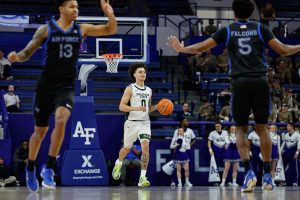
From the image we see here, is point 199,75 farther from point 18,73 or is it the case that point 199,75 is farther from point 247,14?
point 247,14

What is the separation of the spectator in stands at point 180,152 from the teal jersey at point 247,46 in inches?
419

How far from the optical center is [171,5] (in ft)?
99.5

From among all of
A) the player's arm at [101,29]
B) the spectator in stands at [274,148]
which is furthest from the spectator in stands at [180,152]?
the player's arm at [101,29]

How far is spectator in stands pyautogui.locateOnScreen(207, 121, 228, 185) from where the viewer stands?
20641 mm

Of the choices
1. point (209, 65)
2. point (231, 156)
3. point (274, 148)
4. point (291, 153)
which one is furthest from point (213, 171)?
point (209, 65)

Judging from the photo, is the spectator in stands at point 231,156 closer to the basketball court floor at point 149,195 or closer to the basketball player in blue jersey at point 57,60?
the basketball court floor at point 149,195

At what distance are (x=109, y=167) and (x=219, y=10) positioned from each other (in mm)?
13735

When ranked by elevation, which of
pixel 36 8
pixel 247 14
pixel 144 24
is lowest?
pixel 247 14

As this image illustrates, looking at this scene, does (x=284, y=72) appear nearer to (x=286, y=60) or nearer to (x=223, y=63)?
(x=286, y=60)

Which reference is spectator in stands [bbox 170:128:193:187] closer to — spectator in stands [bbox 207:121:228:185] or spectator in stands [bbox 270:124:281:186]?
spectator in stands [bbox 207:121:228:185]

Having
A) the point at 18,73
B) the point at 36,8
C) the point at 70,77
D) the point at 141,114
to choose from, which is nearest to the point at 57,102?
the point at 70,77

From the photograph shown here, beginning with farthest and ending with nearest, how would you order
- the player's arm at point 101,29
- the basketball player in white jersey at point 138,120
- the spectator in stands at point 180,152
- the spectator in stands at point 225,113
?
1. the spectator in stands at point 225,113
2. the spectator in stands at point 180,152
3. the basketball player in white jersey at point 138,120
4. the player's arm at point 101,29

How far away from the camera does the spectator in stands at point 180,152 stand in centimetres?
2008

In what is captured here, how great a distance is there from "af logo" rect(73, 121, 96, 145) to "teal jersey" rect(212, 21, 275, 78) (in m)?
9.47
